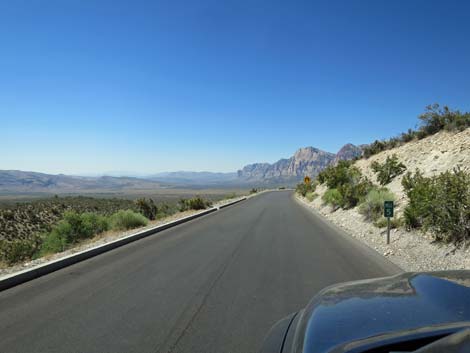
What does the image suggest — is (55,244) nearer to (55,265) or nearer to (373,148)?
(55,265)

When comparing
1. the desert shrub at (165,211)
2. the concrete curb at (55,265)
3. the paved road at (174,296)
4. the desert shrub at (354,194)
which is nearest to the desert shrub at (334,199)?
the desert shrub at (354,194)

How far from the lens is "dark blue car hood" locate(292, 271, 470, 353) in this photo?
228 centimetres

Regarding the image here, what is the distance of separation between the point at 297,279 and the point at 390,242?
538cm

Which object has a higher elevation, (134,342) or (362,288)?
(362,288)

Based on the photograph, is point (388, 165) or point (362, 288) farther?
point (388, 165)

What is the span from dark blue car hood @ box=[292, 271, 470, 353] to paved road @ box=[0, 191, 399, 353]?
167 cm

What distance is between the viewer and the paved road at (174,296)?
4395 mm

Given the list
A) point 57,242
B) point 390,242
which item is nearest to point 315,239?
point 390,242

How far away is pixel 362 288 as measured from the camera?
3348mm

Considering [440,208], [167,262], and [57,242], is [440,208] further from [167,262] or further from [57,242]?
[57,242]

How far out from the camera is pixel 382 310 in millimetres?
2631

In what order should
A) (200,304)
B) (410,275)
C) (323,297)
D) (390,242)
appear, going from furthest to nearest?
(390,242) → (200,304) → (410,275) → (323,297)

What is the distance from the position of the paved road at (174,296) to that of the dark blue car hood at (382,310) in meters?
1.67

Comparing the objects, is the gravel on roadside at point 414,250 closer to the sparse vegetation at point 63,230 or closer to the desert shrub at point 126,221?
the desert shrub at point 126,221
